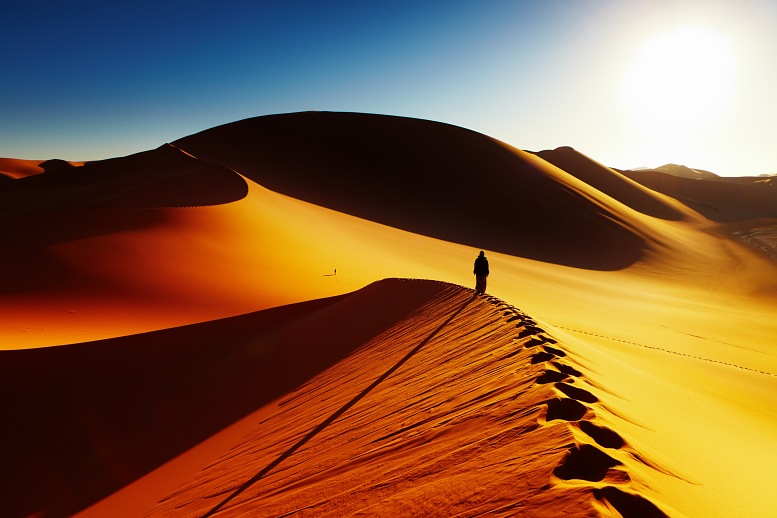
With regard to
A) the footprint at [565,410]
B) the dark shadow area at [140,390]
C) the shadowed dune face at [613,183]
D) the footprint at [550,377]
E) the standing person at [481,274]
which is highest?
the shadowed dune face at [613,183]

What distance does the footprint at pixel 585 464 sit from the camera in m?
2.15

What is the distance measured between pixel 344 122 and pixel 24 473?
46.3 m

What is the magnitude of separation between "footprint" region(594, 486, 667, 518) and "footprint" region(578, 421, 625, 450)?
1.83ft

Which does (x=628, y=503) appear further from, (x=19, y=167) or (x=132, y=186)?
(x=19, y=167)

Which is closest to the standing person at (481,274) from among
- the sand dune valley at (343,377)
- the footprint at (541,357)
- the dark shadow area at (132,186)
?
the sand dune valley at (343,377)

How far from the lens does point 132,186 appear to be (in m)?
27.1

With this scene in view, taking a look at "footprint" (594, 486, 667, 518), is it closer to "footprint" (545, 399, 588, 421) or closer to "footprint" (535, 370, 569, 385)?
"footprint" (545, 399, 588, 421)

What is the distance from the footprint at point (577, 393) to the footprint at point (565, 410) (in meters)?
0.16

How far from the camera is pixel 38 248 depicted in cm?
1093

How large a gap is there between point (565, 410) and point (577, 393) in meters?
0.34

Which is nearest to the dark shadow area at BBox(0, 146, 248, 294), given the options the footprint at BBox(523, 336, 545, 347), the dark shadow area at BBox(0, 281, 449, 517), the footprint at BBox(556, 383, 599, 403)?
the dark shadow area at BBox(0, 281, 449, 517)

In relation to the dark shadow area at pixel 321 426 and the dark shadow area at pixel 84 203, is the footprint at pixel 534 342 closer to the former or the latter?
the dark shadow area at pixel 321 426

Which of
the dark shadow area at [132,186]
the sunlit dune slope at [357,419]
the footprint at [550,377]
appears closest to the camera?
the sunlit dune slope at [357,419]

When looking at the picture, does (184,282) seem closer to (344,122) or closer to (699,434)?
(699,434)
